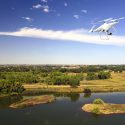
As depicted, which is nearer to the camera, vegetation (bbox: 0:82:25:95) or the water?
the water

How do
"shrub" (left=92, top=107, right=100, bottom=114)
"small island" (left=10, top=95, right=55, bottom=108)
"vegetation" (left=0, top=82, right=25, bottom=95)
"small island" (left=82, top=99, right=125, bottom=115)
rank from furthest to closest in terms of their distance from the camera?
"vegetation" (left=0, top=82, right=25, bottom=95), "small island" (left=10, top=95, right=55, bottom=108), "small island" (left=82, top=99, right=125, bottom=115), "shrub" (left=92, top=107, right=100, bottom=114)

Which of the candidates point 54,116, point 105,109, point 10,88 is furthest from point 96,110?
point 10,88

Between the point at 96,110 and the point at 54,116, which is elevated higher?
the point at 96,110

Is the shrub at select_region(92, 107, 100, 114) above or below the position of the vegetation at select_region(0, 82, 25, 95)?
below

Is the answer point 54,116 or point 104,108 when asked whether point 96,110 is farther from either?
point 54,116

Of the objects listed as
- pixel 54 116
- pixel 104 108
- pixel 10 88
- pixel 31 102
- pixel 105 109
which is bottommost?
pixel 54 116

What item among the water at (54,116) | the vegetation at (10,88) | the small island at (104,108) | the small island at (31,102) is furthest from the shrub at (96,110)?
the vegetation at (10,88)

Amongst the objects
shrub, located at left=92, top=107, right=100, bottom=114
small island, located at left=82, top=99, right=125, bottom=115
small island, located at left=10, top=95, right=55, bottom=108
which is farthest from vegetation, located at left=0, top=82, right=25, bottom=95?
shrub, located at left=92, top=107, right=100, bottom=114

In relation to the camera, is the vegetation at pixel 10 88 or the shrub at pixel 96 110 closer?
the shrub at pixel 96 110

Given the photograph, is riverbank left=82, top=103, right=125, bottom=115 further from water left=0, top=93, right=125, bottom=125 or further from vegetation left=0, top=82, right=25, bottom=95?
vegetation left=0, top=82, right=25, bottom=95

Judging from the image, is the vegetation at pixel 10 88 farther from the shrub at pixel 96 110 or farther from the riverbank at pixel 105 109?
the shrub at pixel 96 110

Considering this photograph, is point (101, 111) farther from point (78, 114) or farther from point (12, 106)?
point (12, 106)
